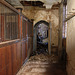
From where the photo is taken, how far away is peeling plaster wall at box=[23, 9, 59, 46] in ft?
23.1

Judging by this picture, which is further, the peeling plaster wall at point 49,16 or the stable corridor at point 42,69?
the peeling plaster wall at point 49,16

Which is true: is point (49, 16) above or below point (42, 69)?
above

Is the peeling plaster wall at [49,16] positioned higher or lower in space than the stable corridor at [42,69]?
higher

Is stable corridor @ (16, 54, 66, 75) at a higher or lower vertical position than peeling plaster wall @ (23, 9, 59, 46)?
lower

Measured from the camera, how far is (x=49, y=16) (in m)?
7.10

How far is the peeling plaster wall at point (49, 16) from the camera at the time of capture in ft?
23.1

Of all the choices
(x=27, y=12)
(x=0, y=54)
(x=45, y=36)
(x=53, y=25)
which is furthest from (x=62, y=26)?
(x=45, y=36)

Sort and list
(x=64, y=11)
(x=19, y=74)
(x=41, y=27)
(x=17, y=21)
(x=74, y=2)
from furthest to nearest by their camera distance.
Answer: (x=41, y=27) → (x=64, y=11) → (x=17, y=21) → (x=19, y=74) → (x=74, y=2)

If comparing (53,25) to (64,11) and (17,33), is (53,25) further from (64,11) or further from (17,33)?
(17,33)

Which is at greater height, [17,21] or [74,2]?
[74,2]

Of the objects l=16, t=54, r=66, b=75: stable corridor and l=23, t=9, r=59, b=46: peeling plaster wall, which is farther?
l=23, t=9, r=59, b=46: peeling plaster wall

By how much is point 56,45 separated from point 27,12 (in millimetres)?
3788

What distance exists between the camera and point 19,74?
3.48m

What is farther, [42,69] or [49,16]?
[49,16]
